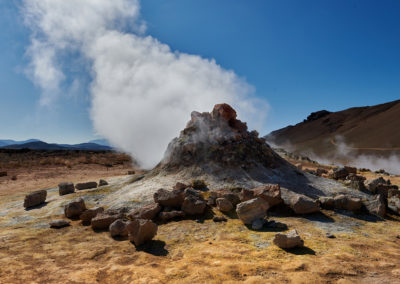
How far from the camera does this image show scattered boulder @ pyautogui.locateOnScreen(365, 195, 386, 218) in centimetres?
552

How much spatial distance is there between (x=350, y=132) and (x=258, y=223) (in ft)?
210

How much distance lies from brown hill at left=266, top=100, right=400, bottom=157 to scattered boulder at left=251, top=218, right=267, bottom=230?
42827 mm

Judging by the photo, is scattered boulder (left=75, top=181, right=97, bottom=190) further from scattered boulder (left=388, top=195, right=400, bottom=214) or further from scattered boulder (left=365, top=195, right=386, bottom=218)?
scattered boulder (left=388, top=195, right=400, bottom=214)

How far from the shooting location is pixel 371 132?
51.1 meters

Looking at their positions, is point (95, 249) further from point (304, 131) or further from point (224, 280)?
point (304, 131)

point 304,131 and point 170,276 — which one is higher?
point 304,131

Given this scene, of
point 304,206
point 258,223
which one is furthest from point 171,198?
point 304,206

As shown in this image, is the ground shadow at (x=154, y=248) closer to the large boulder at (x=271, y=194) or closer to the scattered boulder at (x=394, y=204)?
the large boulder at (x=271, y=194)

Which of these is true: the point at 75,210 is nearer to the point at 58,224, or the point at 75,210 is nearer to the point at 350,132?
the point at 58,224

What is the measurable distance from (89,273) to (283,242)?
284cm

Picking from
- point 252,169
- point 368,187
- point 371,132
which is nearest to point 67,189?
point 252,169

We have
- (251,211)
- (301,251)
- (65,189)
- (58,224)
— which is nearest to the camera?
(301,251)

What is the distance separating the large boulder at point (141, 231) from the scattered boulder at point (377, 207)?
5.10 m

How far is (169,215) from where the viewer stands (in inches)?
209
